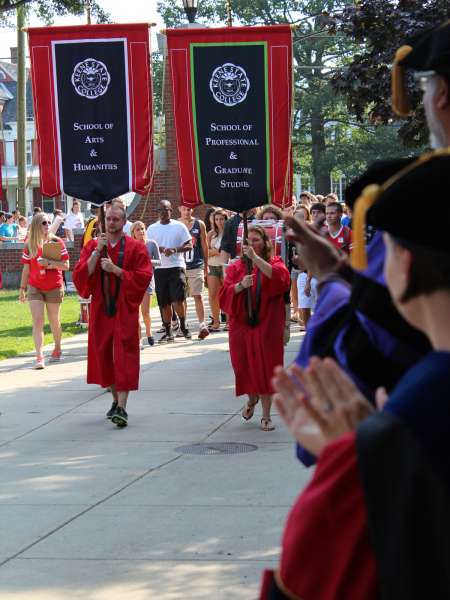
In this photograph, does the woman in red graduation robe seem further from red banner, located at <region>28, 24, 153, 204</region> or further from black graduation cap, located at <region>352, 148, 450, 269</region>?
black graduation cap, located at <region>352, 148, 450, 269</region>

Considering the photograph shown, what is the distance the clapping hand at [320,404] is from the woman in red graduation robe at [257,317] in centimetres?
787

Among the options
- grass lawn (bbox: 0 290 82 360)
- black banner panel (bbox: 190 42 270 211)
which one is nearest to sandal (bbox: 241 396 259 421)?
black banner panel (bbox: 190 42 270 211)

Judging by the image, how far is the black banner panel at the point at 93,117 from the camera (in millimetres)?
11359

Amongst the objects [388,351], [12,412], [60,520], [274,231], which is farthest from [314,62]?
[388,351]

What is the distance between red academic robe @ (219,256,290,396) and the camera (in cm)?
1021

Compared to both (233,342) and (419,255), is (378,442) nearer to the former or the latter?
(419,255)

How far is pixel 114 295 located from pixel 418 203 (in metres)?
8.68

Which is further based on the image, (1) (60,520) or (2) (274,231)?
(2) (274,231)

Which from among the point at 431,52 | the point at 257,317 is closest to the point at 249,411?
the point at 257,317

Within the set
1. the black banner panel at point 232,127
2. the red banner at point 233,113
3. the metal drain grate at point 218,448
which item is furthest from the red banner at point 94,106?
the metal drain grate at point 218,448

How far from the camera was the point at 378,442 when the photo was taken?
190cm

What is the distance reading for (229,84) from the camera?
11.4 meters

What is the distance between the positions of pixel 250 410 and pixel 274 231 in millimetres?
4984

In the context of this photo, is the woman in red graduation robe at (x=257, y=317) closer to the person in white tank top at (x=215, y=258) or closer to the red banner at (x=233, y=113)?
the red banner at (x=233, y=113)
